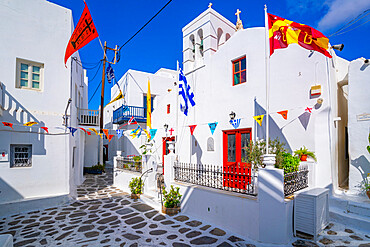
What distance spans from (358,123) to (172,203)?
21.1 feet

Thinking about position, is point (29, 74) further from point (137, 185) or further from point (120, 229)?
point (120, 229)

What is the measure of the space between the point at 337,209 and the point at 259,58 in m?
5.41

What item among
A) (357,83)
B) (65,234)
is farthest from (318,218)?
(65,234)

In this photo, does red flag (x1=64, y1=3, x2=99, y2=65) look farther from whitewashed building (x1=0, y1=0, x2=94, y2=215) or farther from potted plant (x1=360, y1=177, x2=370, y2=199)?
potted plant (x1=360, y1=177, x2=370, y2=199)

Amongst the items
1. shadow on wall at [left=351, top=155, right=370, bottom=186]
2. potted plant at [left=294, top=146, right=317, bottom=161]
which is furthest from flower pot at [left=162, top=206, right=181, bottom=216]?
shadow on wall at [left=351, top=155, right=370, bottom=186]

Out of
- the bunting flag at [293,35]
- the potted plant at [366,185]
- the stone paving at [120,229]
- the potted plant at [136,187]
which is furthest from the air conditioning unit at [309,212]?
the potted plant at [136,187]

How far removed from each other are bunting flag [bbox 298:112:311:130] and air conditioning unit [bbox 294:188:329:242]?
7.29 feet

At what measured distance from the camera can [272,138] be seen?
23.9ft

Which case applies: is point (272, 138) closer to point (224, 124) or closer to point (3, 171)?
point (224, 124)

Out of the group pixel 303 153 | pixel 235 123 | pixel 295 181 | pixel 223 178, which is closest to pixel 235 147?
pixel 235 123

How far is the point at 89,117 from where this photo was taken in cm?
1345

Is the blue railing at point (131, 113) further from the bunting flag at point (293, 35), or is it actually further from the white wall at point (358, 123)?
the white wall at point (358, 123)

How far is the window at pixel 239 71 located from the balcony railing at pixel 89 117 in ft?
30.9

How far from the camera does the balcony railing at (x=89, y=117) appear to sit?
518 inches
